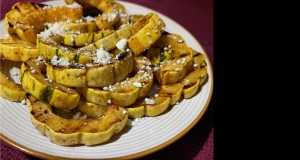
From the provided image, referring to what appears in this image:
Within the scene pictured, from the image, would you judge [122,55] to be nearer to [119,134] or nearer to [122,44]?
[122,44]

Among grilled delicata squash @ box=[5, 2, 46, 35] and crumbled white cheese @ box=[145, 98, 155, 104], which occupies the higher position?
grilled delicata squash @ box=[5, 2, 46, 35]

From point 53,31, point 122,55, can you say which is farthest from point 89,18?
point 122,55

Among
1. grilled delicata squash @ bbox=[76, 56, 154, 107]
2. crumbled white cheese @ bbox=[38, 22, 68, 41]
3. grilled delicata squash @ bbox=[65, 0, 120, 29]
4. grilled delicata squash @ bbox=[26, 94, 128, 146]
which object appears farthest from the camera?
grilled delicata squash @ bbox=[65, 0, 120, 29]

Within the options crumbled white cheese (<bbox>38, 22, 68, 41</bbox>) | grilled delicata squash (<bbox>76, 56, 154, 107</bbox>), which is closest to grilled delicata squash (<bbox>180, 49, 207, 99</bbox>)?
grilled delicata squash (<bbox>76, 56, 154, 107</bbox>)

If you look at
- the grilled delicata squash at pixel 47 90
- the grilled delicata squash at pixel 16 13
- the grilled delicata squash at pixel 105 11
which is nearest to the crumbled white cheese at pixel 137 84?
the grilled delicata squash at pixel 47 90

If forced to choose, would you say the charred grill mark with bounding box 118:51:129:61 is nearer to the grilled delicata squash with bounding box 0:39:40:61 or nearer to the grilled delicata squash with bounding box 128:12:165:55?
the grilled delicata squash with bounding box 128:12:165:55
